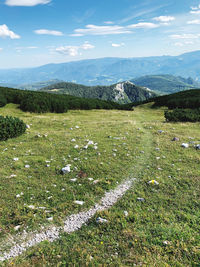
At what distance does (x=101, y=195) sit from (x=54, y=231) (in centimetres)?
247

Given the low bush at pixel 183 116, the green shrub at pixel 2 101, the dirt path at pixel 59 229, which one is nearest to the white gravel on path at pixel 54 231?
the dirt path at pixel 59 229

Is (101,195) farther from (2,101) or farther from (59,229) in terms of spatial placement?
(2,101)

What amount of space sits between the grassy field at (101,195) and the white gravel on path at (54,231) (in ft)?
0.64

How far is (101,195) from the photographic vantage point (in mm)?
7328

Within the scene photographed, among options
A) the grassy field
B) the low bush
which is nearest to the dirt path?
the grassy field

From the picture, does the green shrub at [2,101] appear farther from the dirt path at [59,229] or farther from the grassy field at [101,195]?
the dirt path at [59,229]

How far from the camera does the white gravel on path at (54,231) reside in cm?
486

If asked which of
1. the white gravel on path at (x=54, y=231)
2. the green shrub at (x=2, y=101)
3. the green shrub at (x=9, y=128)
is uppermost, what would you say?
the green shrub at (x=2, y=101)

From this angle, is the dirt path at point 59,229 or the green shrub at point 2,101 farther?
the green shrub at point 2,101

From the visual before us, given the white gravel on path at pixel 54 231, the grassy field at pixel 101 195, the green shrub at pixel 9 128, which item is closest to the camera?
the grassy field at pixel 101 195

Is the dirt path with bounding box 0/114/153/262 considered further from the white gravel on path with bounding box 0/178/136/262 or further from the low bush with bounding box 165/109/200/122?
the low bush with bounding box 165/109/200/122

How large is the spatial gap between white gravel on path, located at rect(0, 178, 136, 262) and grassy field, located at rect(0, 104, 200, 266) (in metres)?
0.20

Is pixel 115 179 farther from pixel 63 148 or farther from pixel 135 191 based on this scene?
pixel 63 148

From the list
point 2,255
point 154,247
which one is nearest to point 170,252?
point 154,247
